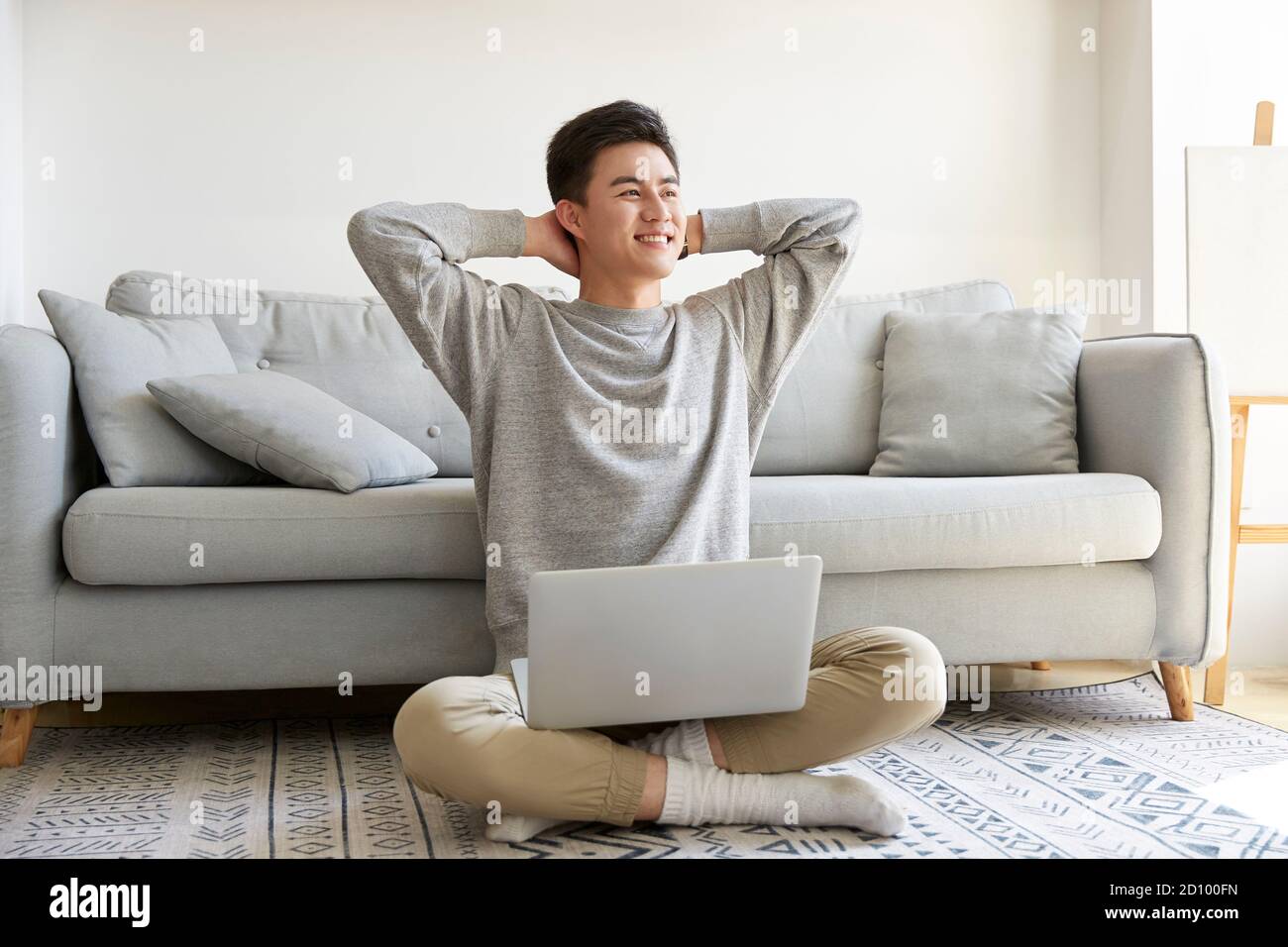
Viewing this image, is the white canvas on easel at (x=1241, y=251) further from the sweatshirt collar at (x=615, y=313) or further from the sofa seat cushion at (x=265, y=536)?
the sofa seat cushion at (x=265, y=536)

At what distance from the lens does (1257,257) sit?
97.3 inches

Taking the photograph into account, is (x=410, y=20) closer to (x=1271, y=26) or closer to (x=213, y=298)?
(x=213, y=298)

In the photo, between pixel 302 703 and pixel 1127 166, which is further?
pixel 1127 166

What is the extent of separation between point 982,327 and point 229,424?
159 centimetres

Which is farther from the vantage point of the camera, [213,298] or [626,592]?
[213,298]

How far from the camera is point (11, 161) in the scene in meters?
2.79

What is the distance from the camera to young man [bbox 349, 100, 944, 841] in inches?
55.0

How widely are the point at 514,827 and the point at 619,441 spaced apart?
0.55 metres

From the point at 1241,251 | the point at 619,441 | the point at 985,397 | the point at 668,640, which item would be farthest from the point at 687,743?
the point at 1241,251

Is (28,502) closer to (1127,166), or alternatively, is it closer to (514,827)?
(514,827)

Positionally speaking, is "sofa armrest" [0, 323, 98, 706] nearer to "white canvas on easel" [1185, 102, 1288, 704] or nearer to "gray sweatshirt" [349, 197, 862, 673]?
"gray sweatshirt" [349, 197, 862, 673]

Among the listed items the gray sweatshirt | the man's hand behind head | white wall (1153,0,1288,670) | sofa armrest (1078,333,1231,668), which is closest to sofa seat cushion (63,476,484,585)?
the gray sweatshirt

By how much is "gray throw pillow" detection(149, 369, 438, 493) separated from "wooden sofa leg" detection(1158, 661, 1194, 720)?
1.51 metres

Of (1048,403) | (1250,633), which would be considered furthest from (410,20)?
(1250,633)
